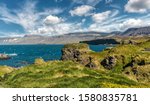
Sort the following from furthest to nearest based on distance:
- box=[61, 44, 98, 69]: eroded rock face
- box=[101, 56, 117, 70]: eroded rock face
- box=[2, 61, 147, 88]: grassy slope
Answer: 1. box=[61, 44, 98, 69]: eroded rock face
2. box=[101, 56, 117, 70]: eroded rock face
3. box=[2, 61, 147, 88]: grassy slope

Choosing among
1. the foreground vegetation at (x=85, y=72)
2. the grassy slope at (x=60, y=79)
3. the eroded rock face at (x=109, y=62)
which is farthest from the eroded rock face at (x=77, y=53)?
the grassy slope at (x=60, y=79)

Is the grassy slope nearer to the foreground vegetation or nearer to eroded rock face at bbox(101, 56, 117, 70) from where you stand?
the foreground vegetation

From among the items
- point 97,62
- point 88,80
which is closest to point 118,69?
point 97,62

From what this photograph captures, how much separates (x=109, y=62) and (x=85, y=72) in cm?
5369

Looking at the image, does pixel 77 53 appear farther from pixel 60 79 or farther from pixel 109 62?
pixel 60 79

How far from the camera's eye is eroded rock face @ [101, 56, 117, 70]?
95375mm

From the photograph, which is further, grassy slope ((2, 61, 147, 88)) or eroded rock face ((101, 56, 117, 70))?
eroded rock face ((101, 56, 117, 70))

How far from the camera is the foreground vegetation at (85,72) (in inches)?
1209

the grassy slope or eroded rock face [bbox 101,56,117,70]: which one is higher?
the grassy slope

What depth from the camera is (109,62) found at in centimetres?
9656

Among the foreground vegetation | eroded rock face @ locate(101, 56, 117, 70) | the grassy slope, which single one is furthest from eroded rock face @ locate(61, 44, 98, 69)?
the grassy slope

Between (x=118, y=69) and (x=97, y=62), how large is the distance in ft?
25.4

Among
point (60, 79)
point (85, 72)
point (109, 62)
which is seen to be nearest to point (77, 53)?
point (109, 62)

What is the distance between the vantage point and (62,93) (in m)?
12.6
